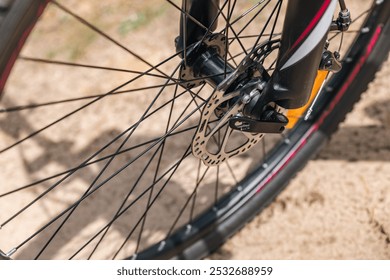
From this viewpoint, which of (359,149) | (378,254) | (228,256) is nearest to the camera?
(378,254)

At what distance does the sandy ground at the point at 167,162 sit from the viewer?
2.11 meters

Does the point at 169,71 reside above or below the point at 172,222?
above

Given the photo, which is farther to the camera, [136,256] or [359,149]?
[359,149]

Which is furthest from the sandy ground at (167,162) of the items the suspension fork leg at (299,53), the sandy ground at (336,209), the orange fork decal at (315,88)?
the suspension fork leg at (299,53)

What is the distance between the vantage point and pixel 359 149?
2316mm

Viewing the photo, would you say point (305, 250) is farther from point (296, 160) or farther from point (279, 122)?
point (279, 122)

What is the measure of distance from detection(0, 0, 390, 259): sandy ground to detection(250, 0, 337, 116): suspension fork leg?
0.69 meters

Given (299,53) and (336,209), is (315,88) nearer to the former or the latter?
(299,53)

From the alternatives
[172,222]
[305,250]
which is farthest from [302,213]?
[172,222]

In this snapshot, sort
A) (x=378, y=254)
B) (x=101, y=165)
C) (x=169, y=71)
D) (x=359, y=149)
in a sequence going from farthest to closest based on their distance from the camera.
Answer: (x=169, y=71) → (x=101, y=165) → (x=359, y=149) → (x=378, y=254)

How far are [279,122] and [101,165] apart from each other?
1.08 m

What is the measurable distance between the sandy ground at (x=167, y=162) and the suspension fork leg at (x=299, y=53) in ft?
2.26

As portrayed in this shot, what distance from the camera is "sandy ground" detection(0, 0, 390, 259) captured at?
83.0 inches

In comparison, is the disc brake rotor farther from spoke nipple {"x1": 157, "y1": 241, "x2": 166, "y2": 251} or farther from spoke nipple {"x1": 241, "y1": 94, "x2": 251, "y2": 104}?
spoke nipple {"x1": 157, "y1": 241, "x2": 166, "y2": 251}
